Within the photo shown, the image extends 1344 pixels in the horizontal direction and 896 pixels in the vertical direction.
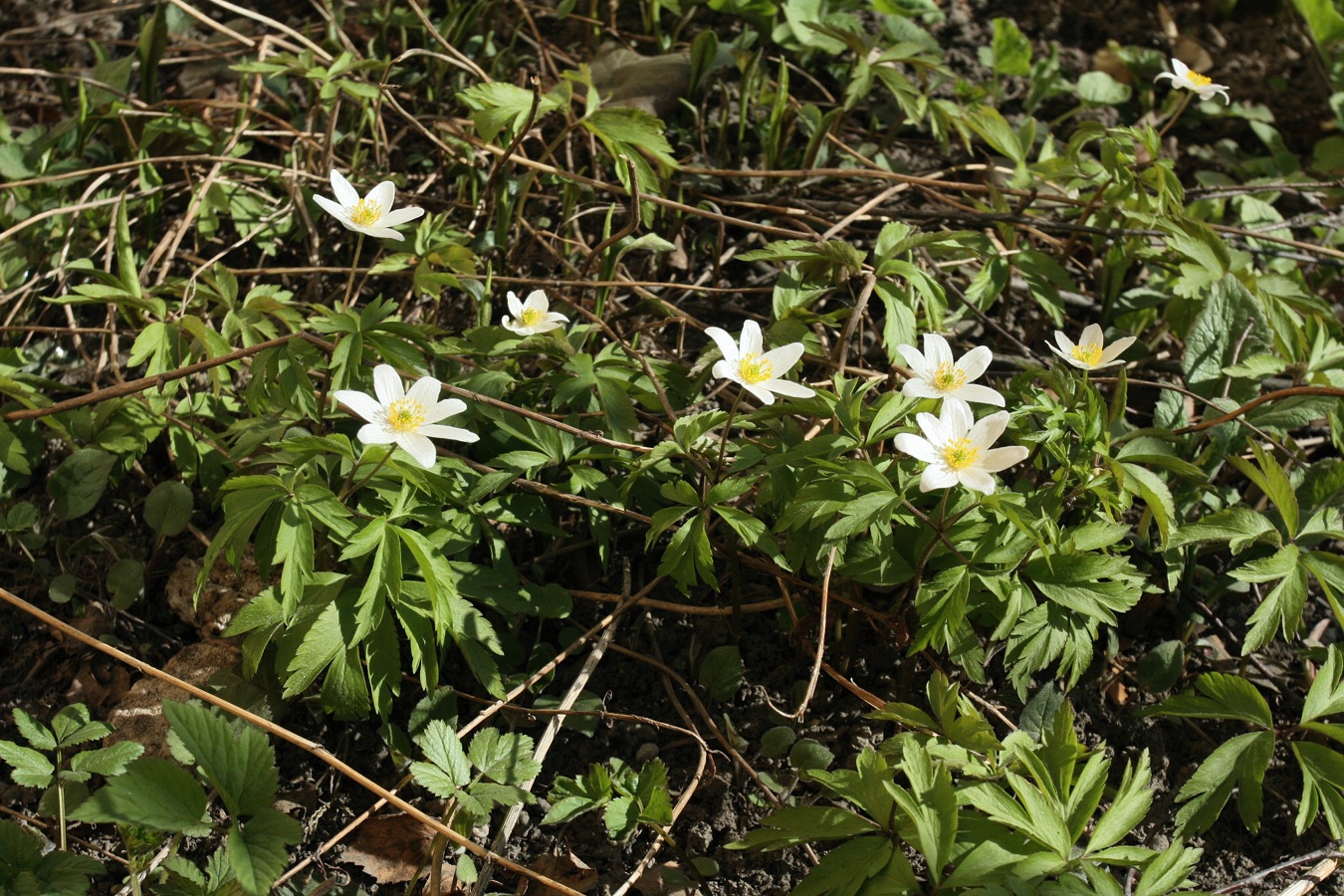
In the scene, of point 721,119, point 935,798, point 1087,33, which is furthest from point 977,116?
point 935,798

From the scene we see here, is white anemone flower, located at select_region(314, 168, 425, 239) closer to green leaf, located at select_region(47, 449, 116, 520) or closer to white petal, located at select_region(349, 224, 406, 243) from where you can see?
white petal, located at select_region(349, 224, 406, 243)

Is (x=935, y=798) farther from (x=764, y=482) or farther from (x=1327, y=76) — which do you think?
(x=1327, y=76)

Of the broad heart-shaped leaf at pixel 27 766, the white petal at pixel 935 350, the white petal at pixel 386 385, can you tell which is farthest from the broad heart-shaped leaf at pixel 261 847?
the white petal at pixel 935 350

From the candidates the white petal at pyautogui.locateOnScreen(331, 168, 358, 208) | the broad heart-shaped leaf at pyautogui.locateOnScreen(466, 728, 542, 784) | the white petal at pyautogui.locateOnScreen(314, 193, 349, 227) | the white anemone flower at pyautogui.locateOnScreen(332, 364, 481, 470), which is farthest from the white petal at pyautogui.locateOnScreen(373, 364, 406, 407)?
the broad heart-shaped leaf at pyautogui.locateOnScreen(466, 728, 542, 784)

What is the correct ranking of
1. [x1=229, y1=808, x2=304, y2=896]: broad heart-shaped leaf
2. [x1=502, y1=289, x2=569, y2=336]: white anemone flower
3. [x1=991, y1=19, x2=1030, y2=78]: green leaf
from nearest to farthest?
1. [x1=229, y1=808, x2=304, y2=896]: broad heart-shaped leaf
2. [x1=502, y1=289, x2=569, y2=336]: white anemone flower
3. [x1=991, y1=19, x2=1030, y2=78]: green leaf

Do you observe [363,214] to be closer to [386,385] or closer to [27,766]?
[386,385]

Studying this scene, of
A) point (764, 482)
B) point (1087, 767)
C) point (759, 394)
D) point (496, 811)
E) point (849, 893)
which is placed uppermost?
point (759, 394)

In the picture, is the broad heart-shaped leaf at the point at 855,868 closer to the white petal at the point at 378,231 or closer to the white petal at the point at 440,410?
the white petal at the point at 440,410
